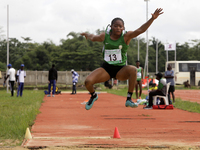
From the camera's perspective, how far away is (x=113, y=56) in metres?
6.24

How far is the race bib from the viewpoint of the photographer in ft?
20.4

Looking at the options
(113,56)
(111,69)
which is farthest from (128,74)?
(113,56)

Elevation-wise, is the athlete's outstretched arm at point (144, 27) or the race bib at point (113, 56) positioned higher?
→ the athlete's outstretched arm at point (144, 27)

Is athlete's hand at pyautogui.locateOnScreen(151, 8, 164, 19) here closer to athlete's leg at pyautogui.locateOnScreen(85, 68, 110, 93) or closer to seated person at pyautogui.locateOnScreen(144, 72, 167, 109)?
athlete's leg at pyautogui.locateOnScreen(85, 68, 110, 93)

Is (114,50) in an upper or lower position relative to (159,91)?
upper

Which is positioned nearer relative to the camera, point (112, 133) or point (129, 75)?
point (129, 75)

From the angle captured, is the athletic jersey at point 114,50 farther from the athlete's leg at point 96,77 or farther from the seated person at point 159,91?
the seated person at point 159,91

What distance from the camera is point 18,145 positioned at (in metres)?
6.07

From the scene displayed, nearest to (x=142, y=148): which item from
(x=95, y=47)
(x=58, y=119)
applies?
(x=58, y=119)

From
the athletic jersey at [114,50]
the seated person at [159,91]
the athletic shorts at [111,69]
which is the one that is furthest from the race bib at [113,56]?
the seated person at [159,91]

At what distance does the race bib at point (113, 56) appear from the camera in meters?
6.22

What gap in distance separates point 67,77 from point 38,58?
22.5 meters

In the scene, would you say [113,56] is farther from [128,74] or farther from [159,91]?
[159,91]

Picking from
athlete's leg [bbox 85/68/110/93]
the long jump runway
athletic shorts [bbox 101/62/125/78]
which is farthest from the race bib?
the long jump runway
